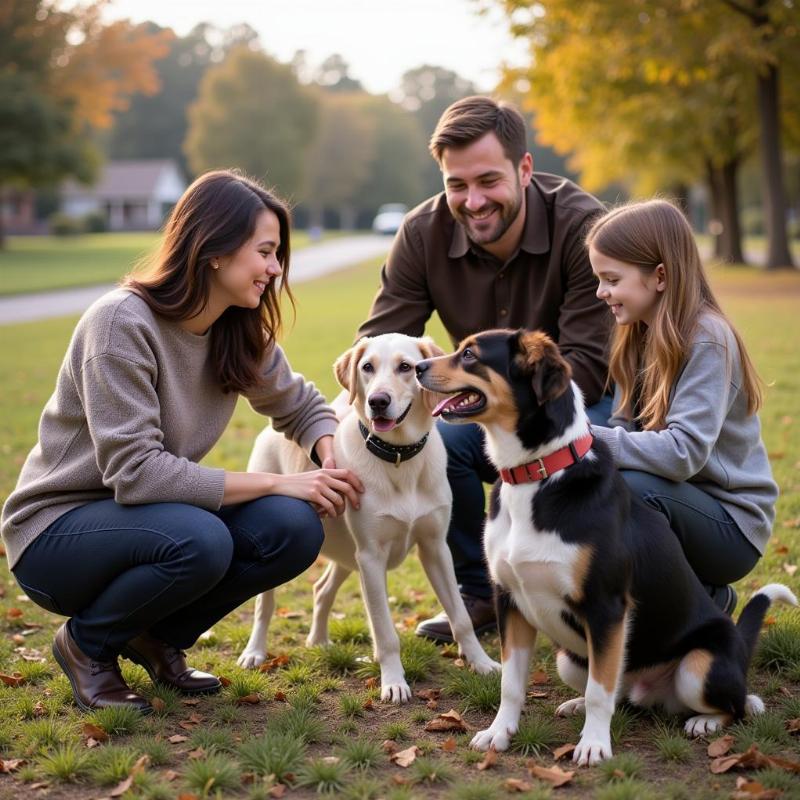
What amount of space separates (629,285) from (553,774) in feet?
6.29

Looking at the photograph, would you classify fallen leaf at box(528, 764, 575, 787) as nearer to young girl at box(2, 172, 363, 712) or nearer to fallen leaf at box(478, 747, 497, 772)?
fallen leaf at box(478, 747, 497, 772)

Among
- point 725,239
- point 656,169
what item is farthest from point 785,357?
point 656,169

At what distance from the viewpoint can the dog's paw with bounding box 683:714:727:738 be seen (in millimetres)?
3670

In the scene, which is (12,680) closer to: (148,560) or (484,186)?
(148,560)

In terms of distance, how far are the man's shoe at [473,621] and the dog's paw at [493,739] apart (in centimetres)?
120

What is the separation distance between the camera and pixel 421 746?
367 centimetres

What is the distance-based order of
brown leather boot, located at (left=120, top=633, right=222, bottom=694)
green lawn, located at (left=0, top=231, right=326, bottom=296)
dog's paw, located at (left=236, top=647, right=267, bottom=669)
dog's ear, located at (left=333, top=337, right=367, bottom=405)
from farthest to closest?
green lawn, located at (left=0, top=231, right=326, bottom=296) → dog's paw, located at (left=236, top=647, right=267, bottom=669) → dog's ear, located at (left=333, top=337, right=367, bottom=405) → brown leather boot, located at (left=120, top=633, right=222, bottom=694)

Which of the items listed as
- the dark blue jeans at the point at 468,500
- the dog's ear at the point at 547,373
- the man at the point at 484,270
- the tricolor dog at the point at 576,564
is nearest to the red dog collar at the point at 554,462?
the tricolor dog at the point at 576,564

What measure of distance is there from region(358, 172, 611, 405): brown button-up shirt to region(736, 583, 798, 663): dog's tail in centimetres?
142

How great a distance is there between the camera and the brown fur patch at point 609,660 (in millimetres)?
3461

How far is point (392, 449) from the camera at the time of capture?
4363mm

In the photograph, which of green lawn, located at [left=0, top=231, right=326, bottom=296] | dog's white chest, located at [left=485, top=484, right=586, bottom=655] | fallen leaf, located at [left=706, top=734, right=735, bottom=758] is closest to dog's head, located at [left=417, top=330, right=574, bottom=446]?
dog's white chest, located at [left=485, top=484, right=586, bottom=655]

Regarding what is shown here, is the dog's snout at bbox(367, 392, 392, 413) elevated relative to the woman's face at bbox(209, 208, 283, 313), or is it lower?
lower

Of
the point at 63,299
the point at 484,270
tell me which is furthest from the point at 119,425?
the point at 63,299
